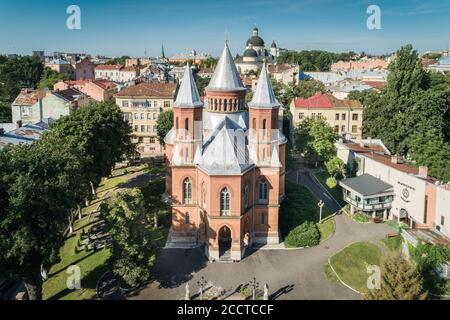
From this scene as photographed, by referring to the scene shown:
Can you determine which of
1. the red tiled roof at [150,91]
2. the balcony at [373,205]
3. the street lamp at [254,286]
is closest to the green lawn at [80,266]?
the street lamp at [254,286]

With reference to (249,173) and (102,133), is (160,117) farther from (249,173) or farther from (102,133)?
(249,173)

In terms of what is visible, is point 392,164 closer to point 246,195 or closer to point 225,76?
point 246,195

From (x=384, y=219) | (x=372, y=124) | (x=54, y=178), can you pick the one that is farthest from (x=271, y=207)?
(x=372, y=124)

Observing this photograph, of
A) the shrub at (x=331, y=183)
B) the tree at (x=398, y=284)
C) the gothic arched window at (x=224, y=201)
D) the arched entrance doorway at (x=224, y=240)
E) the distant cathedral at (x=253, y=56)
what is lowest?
the arched entrance doorway at (x=224, y=240)

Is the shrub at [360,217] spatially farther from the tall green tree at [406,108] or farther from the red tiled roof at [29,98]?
the red tiled roof at [29,98]

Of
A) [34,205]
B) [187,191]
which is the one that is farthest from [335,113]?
[34,205]

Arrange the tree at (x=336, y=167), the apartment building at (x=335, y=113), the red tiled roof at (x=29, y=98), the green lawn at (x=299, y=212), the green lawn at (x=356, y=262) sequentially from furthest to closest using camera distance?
the red tiled roof at (x=29, y=98), the apartment building at (x=335, y=113), the tree at (x=336, y=167), the green lawn at (x=299, y=212), the green lawn at (x=356, y=262)
